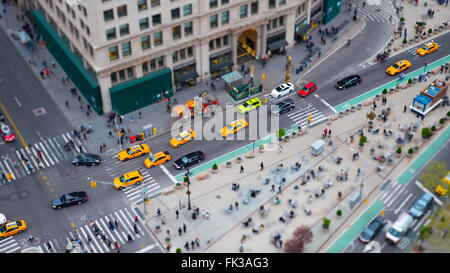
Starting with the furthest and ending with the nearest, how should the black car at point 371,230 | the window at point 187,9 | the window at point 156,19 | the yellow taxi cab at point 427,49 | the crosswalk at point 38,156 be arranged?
the yellow taxi cab at point 427,49, the window at point 187,9, the window at point 156,19, the crosswalk at point 38,156, the black car at point 371,230

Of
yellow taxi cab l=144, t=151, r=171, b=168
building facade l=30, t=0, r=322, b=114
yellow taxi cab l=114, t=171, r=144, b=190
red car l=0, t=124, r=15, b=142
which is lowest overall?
yellow taxi cab l=114, t=171, r=144, b=190

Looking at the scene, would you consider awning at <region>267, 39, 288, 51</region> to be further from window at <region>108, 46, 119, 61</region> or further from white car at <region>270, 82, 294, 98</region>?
window at <region>108, 46, 119, 61</region>

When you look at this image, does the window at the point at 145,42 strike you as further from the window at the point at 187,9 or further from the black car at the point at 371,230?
the black car at the point at 371,230

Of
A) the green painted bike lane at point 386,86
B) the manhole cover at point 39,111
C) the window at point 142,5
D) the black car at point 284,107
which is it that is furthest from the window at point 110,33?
the green painted bike lane at point 386,86

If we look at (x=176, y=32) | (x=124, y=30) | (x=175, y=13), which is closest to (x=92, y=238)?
(x=124, y=30)

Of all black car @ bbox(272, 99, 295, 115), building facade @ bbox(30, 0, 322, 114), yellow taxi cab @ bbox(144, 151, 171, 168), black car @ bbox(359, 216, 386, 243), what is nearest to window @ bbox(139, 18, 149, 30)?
building facade @ bbox(30, 0, 322, 114)

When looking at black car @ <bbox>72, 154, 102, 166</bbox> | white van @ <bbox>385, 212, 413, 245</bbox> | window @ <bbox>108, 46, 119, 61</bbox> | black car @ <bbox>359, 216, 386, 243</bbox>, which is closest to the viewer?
white van @ <bbox>385, 212, 413, 245</bbox>

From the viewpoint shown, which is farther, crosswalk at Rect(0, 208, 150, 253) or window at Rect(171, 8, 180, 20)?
window at Rect(171, 8, 180, 20)
